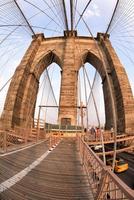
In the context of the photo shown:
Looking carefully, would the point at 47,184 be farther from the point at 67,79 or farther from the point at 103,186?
the point at 67,79

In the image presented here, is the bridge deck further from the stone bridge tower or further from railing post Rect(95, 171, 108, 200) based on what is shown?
the stone bridge tower

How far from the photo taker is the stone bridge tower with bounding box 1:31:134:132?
3594 centimetres

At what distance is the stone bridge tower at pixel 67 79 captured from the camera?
35.9 meters

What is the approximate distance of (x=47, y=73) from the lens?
151 feet

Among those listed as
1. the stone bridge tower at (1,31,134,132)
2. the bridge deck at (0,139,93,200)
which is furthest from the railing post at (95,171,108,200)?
the stone bridge tower at (1,31,134,132)

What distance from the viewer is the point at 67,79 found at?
41.1 metres

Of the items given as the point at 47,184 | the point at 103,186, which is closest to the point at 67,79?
the point at 47,184

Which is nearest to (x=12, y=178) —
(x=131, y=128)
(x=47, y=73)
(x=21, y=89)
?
(x=131, y=128)

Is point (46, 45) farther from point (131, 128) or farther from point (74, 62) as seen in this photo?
point (131, 128)

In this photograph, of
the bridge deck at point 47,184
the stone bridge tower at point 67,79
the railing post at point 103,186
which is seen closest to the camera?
the railing post at point 103,186

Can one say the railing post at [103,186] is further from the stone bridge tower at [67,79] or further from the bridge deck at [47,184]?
the stone bridge tower at [67,79]

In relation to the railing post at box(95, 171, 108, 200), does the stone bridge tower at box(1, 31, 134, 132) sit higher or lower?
higher

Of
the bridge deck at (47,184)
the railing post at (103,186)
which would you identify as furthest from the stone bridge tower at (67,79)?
the railing post at (103,186)

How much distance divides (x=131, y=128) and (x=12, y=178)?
2971 centimetres
